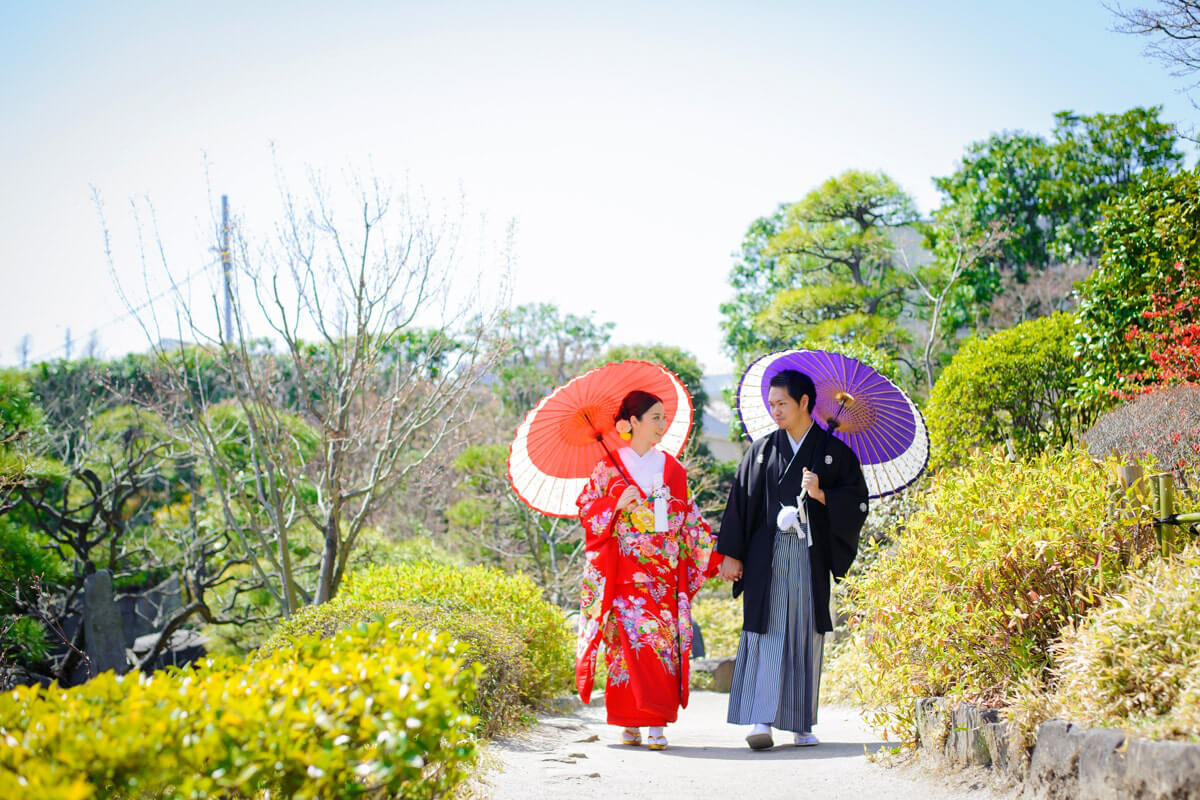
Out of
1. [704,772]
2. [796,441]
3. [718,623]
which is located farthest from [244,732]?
[718,623]

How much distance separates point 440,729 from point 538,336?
16613mm

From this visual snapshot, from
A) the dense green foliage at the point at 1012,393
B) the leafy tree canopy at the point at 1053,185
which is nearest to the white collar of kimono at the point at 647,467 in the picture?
the dense green foliage at the point at 1012,393

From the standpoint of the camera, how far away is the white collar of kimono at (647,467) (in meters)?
5.32

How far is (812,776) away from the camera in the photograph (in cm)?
419

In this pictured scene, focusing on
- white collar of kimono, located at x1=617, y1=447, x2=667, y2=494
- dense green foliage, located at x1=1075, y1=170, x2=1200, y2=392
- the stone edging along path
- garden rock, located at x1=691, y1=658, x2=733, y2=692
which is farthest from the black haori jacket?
garden rock, located at x1=691, y1=658, x2=733, y2=692

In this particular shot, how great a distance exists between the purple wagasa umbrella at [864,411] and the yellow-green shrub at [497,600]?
2.28m

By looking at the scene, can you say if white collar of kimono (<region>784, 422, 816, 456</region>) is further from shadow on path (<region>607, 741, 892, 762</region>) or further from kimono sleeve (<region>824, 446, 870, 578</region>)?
shadow on path (<region>607, 741, 892, 762</region>)

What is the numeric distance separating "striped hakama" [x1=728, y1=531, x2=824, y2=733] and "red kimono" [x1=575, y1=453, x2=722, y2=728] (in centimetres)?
31

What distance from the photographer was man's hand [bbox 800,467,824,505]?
501 cm

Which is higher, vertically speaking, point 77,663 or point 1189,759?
point 1189,759

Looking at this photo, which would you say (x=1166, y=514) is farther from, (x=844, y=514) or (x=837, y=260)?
(x=837, y=260)

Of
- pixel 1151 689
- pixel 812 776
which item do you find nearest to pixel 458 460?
pixel 812 776

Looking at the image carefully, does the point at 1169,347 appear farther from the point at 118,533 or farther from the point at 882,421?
the point at 118,533

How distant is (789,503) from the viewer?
16.8 feet
